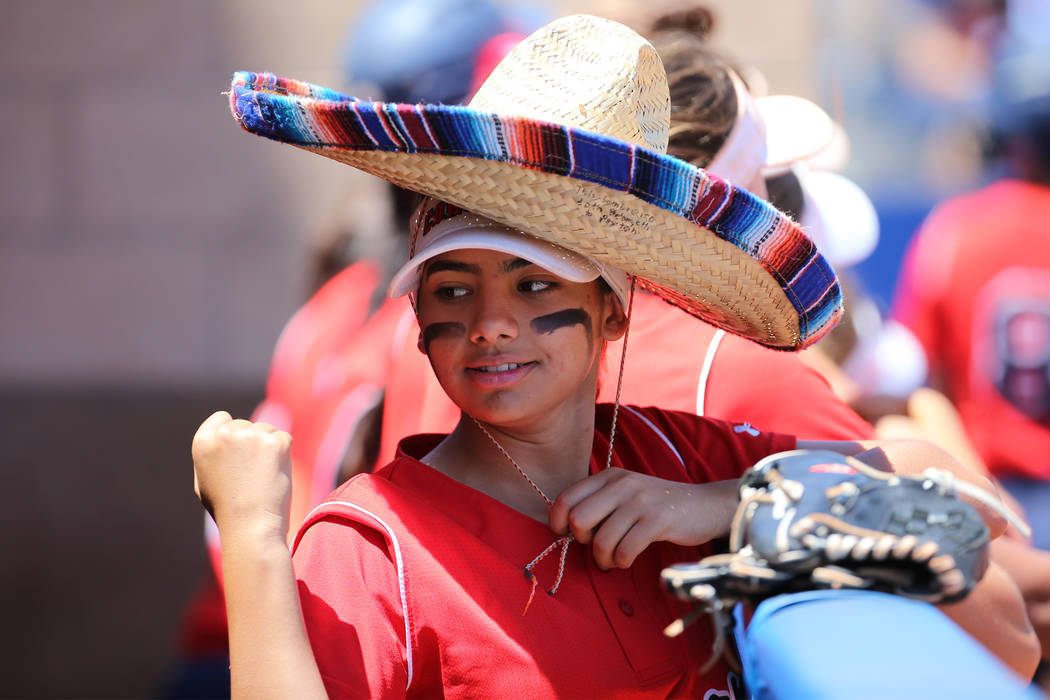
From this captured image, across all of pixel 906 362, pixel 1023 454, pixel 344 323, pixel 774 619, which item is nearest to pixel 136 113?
pixel 344 323

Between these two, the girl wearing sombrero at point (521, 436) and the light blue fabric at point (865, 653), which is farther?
the girl wearing sombrero at point (521, 436)

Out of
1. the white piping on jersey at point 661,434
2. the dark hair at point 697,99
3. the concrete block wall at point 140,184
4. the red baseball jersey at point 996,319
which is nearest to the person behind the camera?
the white piping on jersey at point 661,434

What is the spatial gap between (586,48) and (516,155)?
33 cm

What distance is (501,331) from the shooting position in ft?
4.94

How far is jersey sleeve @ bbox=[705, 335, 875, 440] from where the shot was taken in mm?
1949

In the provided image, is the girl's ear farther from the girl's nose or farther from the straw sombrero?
the girl's nose

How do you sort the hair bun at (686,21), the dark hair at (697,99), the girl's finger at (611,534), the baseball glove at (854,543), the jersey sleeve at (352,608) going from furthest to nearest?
1. the hair bun at (686,21)
2. the dark hair at (697,99)
3. the girl's finger at (611,534)
4. the jersey sleeve at (352,608)
5. the baseball glove at (854,543)

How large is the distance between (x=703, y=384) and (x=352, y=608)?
2.91ft

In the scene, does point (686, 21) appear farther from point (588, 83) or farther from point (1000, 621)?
point (1000, 621)

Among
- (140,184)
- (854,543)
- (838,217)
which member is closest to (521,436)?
(854,543)

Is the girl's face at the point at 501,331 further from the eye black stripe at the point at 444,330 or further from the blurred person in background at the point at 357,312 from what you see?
the blurred person in background at the point at 357,312

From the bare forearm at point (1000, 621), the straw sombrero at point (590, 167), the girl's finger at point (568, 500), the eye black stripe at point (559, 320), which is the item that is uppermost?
the straw sombrero at point (590, 167)

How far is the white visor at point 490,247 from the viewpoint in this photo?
1.48 m

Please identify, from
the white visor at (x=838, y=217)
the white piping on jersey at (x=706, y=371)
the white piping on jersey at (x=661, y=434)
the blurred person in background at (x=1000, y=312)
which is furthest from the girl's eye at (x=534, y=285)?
the blurred person in background at (x=1000, y=312)
